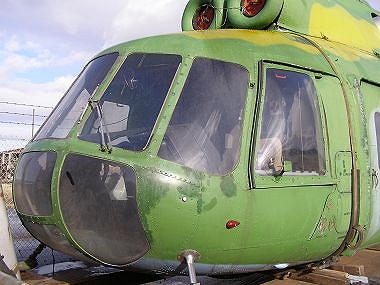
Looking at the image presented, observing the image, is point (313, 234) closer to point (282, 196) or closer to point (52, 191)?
point (282, 196)

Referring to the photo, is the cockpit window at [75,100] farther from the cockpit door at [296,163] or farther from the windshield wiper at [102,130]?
the cockpit door at [296,163]

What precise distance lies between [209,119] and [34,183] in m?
1.38

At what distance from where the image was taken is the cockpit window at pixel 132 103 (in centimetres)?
350

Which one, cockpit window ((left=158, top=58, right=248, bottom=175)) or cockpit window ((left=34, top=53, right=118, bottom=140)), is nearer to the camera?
cockpit window ((left=158, top=58, right=248, bottom=175))

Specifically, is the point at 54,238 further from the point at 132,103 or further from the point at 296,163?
the point at 296,163

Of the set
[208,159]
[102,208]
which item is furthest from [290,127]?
[102,208]

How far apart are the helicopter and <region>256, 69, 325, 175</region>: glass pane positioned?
0.01 meters

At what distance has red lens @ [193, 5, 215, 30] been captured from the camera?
17.7ft

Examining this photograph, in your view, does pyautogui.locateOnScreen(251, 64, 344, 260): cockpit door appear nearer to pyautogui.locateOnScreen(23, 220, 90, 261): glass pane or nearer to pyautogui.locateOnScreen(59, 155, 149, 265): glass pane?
pyautogui.locateOnScreen(59, 155, 149, 265): glass pane

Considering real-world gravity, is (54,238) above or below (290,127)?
below

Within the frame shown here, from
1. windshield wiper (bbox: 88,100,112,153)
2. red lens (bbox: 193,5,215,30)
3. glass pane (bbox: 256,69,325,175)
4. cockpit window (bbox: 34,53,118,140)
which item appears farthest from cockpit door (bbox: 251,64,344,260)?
red lens (bbox: 193,5,215,30)

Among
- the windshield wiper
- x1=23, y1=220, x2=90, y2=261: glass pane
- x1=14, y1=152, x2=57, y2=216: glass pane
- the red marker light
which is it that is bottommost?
x1=23, y1=220, x2=90, y2=261: glass pane

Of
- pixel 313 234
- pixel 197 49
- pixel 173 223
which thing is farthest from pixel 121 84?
pixel 313 234

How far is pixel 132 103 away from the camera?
373cm
